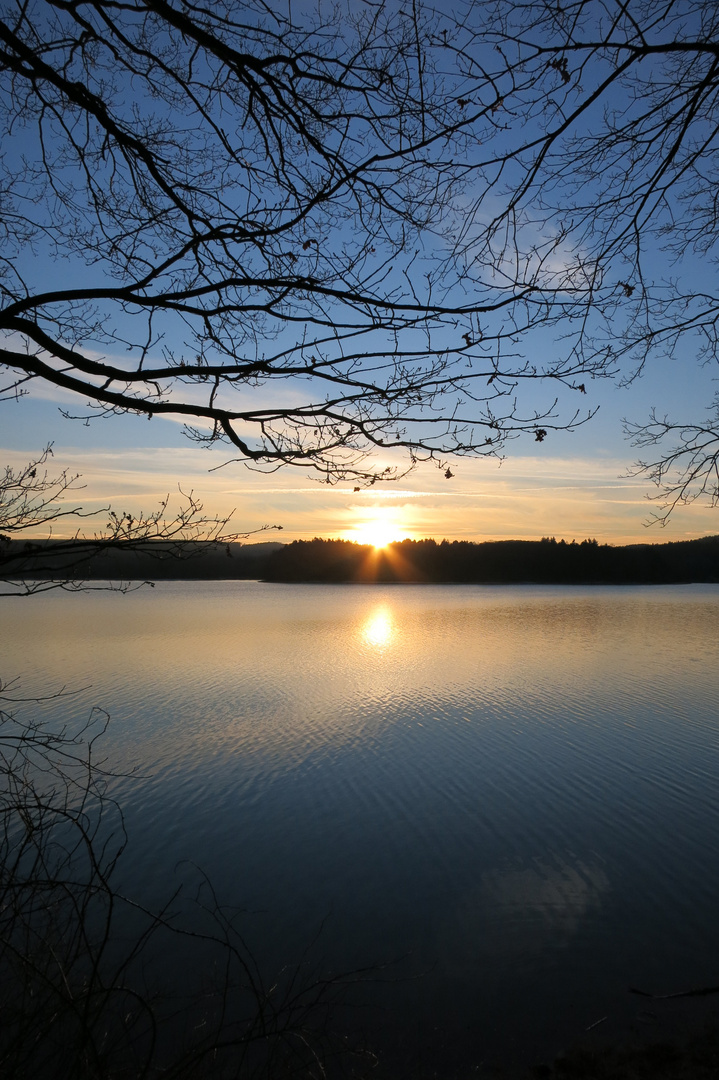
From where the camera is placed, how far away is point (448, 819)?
7.38m

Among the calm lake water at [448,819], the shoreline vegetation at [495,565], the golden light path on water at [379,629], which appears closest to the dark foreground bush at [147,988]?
the calm lake water at [448,819]

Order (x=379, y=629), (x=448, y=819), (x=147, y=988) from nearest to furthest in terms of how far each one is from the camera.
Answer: (x=147, y=988), (x=448, y=819), (x=379, y=629)

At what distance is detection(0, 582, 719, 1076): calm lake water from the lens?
466cm

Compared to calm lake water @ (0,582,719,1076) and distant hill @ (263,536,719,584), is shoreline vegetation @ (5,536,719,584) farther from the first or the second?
calm lake water @ (0,582,719,1076)

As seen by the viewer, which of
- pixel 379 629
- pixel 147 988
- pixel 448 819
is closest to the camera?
pixel 147 988

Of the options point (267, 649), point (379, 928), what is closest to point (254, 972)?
point (379, 928)

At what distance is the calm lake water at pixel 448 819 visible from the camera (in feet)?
15.3

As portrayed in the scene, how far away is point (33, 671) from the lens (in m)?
15.2

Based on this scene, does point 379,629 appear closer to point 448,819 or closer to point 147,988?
point 448,819

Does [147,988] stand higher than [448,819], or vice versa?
[448,819]

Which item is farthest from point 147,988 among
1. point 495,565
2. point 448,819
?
point 495,565

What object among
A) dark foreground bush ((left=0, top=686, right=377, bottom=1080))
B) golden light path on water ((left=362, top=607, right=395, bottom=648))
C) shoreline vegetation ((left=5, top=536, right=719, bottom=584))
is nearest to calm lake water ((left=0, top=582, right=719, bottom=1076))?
dark foreground bush ((left=0, top=686, right=377, bottom=1080))

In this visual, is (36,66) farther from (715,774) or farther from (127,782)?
(715,774)

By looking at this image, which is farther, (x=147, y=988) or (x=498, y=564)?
(x=498, y=564)
